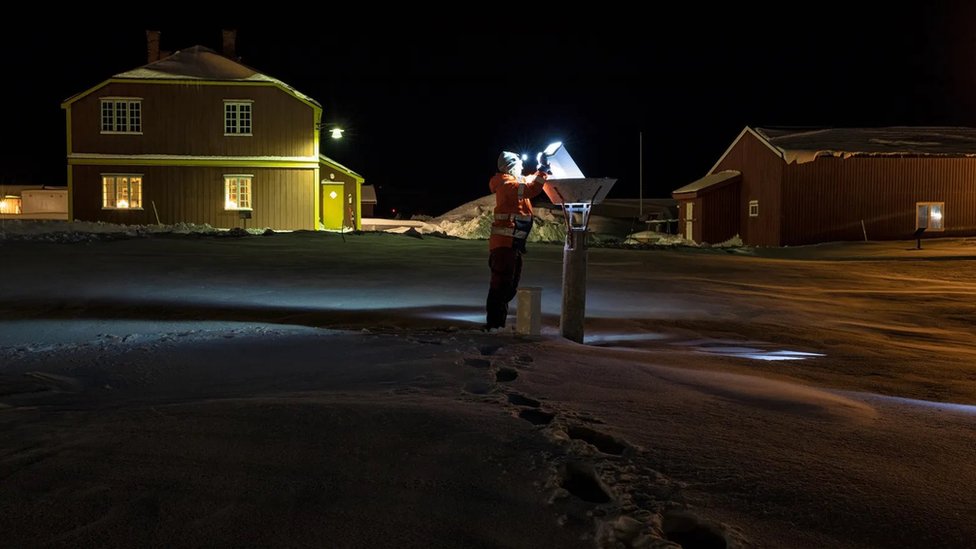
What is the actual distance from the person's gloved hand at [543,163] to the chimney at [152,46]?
33092 mm

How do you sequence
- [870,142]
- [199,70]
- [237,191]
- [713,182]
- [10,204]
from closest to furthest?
1. [870,142]
2. [199,70]
3. [237,191]
4. [713,182]
5. [10,204]

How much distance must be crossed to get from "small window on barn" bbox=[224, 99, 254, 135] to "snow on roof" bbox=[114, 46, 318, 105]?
1036 mm

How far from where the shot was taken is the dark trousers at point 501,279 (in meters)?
7.84

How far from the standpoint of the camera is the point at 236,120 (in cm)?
3228

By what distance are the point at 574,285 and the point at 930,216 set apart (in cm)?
2946

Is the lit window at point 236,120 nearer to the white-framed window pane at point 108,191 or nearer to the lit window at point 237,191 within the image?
the lit window at point 237,191

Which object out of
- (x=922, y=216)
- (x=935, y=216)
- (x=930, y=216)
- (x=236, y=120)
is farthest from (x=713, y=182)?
(x=236, y=120)

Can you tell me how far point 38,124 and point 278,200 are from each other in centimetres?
8113

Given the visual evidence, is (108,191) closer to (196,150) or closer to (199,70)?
(196,150)

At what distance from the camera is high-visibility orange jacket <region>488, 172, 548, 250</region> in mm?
7625

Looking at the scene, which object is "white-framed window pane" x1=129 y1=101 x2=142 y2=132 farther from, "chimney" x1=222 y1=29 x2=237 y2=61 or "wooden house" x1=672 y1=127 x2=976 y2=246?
"wooden house" x1=672 y1=127 x2=976 y2=246


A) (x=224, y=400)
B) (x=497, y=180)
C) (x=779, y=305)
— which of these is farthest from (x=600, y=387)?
(x=779, y=305)

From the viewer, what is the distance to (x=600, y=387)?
5012 millimetres

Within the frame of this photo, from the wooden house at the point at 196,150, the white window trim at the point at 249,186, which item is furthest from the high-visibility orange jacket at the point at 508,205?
the white window trim at the point at 249,186
